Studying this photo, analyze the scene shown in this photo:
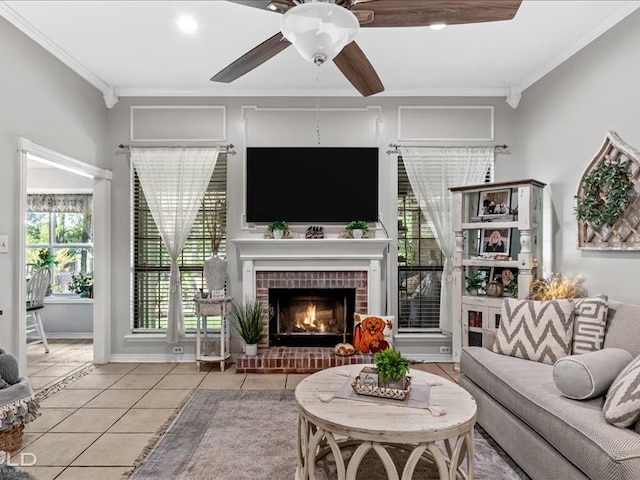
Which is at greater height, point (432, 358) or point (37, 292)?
point (37, 292)

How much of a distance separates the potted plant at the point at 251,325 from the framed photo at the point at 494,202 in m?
2.36

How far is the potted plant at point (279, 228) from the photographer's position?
427 centimetres

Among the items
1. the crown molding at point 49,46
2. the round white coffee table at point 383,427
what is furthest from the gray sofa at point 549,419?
the crown molding at point 49,46

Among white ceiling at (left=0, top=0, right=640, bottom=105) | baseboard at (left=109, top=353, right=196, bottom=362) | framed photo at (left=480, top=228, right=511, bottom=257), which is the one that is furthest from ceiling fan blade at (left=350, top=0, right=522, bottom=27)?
baseboard at (left=109, top=353, right=196, bottom=362)

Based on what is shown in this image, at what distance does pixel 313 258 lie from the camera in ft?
13.9

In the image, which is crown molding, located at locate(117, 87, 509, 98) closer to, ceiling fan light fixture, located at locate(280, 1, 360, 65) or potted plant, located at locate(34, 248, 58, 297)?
ceiling fan light fixture, located at locate(280, 1, 360, 65)

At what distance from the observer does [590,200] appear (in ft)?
9.96

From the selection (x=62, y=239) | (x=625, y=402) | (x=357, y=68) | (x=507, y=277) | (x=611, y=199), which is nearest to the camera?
(x=625, y=402)

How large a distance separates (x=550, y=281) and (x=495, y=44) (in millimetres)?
2013

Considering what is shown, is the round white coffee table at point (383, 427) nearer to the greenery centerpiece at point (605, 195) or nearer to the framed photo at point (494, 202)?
the greenery centerpiece at point (605, 195)

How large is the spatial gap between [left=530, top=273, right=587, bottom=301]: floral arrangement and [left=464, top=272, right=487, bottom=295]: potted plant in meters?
0.52

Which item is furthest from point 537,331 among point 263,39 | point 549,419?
point 263,39

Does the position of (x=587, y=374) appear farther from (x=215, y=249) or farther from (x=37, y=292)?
(x=37, y=292)

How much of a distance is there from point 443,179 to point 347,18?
308 centimetres
